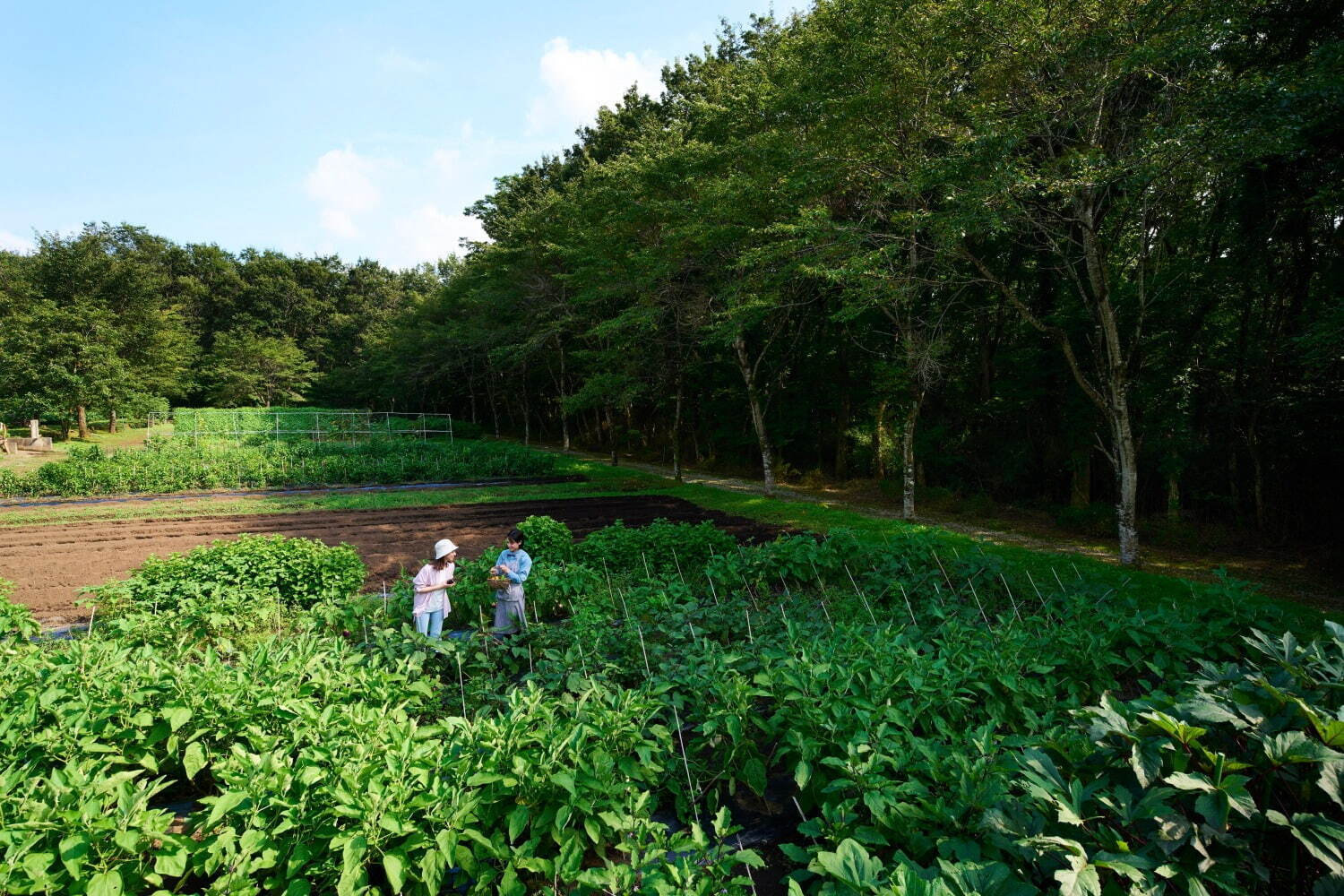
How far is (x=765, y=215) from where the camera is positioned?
1448 cm

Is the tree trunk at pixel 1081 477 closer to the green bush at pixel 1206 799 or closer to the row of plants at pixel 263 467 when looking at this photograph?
the green bush at pixel 1206 799

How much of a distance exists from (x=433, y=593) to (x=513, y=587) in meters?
0.72

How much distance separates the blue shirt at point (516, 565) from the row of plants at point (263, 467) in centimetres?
1588

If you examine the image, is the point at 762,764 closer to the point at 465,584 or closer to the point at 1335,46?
the point at 465,584

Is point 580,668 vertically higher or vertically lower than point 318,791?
lower

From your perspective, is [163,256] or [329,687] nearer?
[329,687]

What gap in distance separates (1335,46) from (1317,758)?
8.96 m

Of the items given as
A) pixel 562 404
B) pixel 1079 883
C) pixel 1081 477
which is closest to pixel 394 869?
pixel 1079 883

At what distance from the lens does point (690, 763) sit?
3672mm

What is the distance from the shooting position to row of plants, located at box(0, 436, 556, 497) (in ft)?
54.9

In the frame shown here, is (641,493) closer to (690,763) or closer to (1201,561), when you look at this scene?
(1201,561)

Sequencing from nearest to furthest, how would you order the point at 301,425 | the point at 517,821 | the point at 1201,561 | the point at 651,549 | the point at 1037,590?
the point at 517,821, the point at 1037,590, the point at 651,549, the point at 1201,561, the point at 301,425

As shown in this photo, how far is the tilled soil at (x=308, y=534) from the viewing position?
8938mm

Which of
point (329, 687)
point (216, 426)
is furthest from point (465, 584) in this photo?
point (216, 426)
